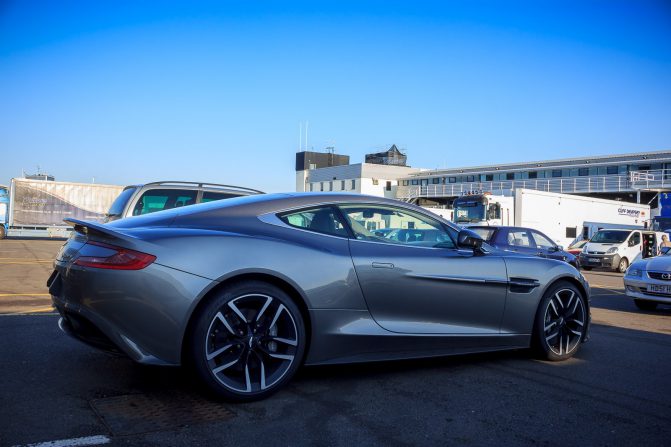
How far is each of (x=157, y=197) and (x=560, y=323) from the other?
6.51 meters

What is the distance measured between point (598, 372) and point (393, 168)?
75071 mm

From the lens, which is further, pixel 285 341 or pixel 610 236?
pixel 610 236

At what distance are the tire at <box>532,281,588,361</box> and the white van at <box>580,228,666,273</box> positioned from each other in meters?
19.0

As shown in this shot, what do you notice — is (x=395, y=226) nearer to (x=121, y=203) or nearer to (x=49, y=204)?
(x=121, y=203)

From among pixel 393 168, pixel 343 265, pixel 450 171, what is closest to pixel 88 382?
pixel 343 265

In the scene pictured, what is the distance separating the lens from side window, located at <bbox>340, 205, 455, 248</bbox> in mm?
4348

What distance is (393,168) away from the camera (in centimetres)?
7906

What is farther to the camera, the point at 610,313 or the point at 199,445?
the point at 610,313

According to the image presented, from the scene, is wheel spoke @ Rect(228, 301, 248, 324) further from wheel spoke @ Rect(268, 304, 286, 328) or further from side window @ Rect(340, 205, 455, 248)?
side window @ Rect(340, 205, 455, 248)

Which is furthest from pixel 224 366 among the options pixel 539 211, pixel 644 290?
pixel 539 211

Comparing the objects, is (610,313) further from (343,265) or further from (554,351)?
(343,265)

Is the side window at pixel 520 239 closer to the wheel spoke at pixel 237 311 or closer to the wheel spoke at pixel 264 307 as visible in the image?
the wheel spoke at pixel 264 307

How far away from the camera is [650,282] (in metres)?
9.49

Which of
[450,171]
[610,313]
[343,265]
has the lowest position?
[610,313]
